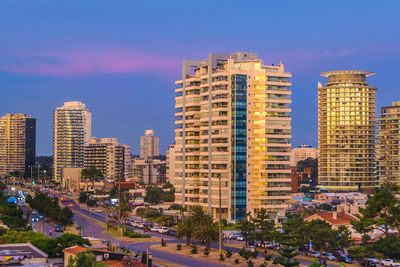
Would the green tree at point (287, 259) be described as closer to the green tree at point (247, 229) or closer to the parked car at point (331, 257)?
the parked car at point (331, 257)

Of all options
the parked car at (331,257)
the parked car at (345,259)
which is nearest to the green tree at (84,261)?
the parked car at (331,257)

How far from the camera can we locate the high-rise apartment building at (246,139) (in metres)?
154

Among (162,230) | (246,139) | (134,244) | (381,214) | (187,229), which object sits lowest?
(134,244)

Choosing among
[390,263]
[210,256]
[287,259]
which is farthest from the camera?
[210,256]

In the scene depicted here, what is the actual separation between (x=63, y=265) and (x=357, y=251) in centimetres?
4345

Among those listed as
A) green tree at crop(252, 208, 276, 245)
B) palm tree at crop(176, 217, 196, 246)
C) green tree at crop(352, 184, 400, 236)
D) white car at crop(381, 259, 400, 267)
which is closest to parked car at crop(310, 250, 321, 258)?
green tree at crop(252, 208, 276, 245)

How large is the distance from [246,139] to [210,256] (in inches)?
2187

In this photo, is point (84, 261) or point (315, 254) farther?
point (315, 254)

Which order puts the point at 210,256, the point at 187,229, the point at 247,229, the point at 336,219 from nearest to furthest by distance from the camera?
the point at 210,256
the point at 247,229
the point at 187,229
the point at 336,219

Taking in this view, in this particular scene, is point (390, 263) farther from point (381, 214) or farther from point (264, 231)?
point (264, 231)

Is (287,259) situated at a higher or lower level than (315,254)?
higher

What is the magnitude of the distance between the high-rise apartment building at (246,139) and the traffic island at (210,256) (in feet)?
123

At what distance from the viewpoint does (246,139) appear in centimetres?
15600

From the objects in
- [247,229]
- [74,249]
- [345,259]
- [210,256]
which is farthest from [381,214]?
A: [74,249]
